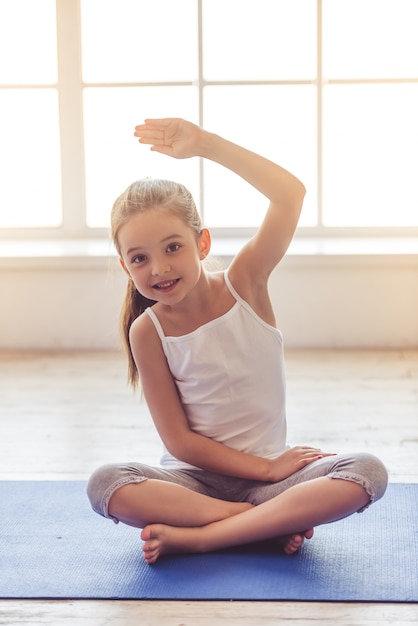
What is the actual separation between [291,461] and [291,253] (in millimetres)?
1674

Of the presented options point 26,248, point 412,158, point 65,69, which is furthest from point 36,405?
point 412,158

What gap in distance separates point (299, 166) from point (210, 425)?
212 cm

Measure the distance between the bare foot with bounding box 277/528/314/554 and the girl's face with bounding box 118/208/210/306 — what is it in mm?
461

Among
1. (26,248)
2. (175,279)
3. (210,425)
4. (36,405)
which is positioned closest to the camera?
(175,279)

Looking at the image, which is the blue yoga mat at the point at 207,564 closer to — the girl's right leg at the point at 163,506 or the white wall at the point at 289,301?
the girl's right leg at the point at 163,506

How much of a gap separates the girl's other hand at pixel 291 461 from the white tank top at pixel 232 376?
33 mm

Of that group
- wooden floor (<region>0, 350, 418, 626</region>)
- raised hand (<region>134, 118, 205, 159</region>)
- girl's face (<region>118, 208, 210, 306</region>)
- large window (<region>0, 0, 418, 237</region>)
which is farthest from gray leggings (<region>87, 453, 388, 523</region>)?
large window (<region>0, 0, 418, 237</region>)

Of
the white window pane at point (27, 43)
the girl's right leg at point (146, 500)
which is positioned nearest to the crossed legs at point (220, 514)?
the girl's right leg at point (146, 500)

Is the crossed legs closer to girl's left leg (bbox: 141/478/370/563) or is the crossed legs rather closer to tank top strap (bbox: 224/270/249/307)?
girl's left leg (bbox: 141/478/370/563)

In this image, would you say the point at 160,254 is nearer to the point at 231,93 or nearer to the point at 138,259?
the point at 138,259

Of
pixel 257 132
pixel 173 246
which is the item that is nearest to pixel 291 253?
pixel 257 132

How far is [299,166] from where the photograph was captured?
147 inches

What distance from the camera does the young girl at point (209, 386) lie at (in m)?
1.67

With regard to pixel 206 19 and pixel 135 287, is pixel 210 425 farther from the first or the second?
pixel 206 19
